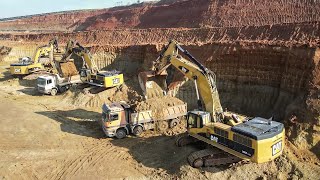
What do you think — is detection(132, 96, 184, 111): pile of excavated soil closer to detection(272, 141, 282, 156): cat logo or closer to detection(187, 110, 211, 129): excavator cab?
detection(187, 110, 211, 129): excavator cab

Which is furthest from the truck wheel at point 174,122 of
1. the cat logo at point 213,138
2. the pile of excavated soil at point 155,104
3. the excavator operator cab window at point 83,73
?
the excavator operator cab window at point 83,73

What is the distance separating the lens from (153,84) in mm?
19250

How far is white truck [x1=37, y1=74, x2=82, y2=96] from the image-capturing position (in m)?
27.3

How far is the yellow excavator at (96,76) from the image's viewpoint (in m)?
25.0

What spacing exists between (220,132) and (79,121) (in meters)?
10.9

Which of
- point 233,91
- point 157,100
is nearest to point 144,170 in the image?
point 157,100

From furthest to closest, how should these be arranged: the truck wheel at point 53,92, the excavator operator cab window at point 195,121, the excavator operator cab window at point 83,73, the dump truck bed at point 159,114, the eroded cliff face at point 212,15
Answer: the eroded cliff face at point 212,15
the truck wheel at point 53,92
the excavator operator cab window at point 83,73
the dump truck bed at point 159,114
the excavator operator cab window at point 195,121

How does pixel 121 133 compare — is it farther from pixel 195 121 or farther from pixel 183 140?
pixel 195 121

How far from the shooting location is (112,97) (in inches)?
985

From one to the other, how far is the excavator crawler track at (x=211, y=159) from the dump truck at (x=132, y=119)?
17.5 ft

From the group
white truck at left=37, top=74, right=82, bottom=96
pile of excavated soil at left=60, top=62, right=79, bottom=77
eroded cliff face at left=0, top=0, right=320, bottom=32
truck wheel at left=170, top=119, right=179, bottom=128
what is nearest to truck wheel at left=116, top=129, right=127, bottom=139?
truck wheel at left=170, top=119, right=179, bottom=128

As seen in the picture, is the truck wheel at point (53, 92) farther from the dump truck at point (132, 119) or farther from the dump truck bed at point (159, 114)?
the dump truck bed at point (159, 114)

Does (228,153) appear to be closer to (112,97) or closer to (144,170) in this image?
(144,170)

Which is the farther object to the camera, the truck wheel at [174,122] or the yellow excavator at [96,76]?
the yellow excavator at [96,76]
